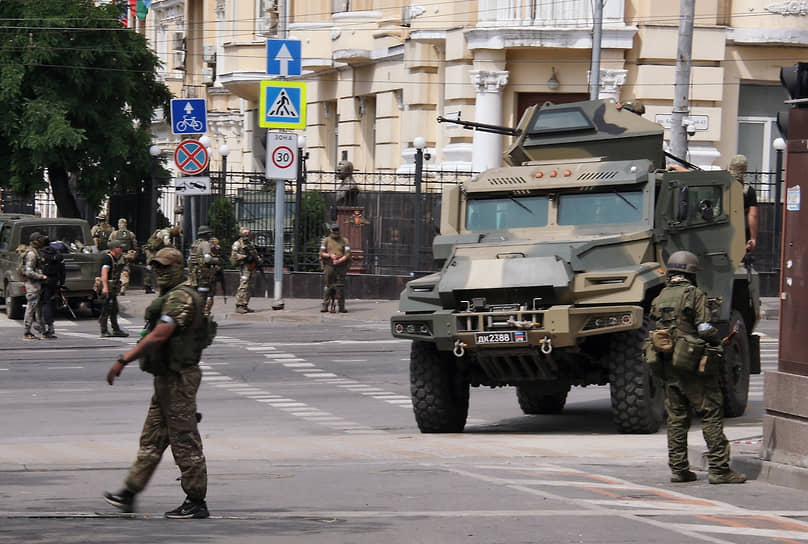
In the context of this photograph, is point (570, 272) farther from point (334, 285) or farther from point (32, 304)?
point (334, 285)

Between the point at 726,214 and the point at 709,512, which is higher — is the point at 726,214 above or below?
above

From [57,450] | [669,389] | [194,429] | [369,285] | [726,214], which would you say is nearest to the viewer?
[194,429]

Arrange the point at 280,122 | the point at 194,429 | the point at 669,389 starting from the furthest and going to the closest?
the point at 280,122 → the point at 669,389 → the point at 194,429

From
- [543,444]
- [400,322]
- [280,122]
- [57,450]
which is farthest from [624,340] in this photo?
[280,122]

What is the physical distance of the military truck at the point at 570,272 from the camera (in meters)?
14.0

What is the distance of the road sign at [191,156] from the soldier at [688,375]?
1854 cm

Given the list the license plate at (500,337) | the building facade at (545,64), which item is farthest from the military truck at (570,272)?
the building facade at (545,64)

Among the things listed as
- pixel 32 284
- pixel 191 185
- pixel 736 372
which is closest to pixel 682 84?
pixel 191 185

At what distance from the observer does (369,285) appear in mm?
32031

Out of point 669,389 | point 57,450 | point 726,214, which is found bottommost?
point 57,450

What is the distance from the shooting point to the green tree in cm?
3756

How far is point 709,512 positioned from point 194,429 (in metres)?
3.36

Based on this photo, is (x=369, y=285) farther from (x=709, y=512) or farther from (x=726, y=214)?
(x=709, y=512)

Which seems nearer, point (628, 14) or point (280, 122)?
point (280, 122)
